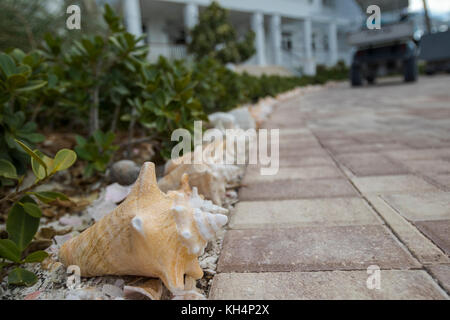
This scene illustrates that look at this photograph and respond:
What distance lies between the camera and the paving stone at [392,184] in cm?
153

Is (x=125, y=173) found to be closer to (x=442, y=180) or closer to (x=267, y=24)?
(x=442, y=180)

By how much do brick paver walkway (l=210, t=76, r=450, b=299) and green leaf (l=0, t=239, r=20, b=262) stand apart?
0.60 metres

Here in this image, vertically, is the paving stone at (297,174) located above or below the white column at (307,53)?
below

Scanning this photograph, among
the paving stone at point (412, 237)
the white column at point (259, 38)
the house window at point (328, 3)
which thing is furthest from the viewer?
the house window at point (328, 3)

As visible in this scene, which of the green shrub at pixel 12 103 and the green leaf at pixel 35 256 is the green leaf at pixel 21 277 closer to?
the green leaf at pixel 35 256

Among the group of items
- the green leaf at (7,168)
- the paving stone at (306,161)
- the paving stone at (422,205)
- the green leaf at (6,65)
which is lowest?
the paving stone at (422,205)

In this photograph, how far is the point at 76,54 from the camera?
199 centimetres

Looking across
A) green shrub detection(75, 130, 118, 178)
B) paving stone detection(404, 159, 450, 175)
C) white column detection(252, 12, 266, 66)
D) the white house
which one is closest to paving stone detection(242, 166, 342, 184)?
paving stone detection(404, 159, 450, 175)

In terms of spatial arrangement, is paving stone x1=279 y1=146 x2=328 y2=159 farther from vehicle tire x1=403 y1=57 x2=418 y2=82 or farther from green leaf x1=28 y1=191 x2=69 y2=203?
vehicle tire x1=403 y1=57 x2=418 y2=82

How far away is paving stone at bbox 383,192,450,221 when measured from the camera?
1.24 metres

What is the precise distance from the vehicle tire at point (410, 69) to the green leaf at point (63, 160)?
10.1m

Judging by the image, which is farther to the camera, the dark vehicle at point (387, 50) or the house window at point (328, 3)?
the house window at point (328, 3)

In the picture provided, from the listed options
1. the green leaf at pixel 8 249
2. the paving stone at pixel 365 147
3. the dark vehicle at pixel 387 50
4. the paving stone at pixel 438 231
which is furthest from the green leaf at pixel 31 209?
the dark vehicle at pixel 387 50

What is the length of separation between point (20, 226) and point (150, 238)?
0.52 metres
